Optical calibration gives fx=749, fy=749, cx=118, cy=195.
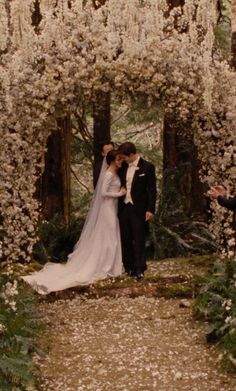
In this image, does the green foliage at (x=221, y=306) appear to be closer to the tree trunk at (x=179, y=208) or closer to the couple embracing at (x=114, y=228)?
the couple embracing at (x=114, y=228)

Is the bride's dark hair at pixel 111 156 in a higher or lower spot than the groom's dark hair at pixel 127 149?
lower

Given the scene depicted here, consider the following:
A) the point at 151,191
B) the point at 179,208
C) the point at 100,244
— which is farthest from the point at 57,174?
the point at 151,191

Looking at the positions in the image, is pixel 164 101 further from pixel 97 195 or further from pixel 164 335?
pixel 164 335

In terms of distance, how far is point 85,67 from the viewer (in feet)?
27.4

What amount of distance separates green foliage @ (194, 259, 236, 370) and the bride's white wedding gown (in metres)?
1.52

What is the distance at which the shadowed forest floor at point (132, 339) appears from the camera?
5945 millimetres

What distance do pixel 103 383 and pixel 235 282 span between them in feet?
6.22

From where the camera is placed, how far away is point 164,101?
8.92 meters

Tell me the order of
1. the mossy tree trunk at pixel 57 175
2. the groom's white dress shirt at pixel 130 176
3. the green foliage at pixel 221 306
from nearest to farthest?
the green foliage at pixel 221 306, the groom's white dress shirt at pixel 130 176, the mossy tree trunk at pixel 57 175

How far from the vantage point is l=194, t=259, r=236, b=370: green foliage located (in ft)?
20.7

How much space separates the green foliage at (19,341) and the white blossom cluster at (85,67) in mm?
1587

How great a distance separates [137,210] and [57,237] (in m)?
3.13

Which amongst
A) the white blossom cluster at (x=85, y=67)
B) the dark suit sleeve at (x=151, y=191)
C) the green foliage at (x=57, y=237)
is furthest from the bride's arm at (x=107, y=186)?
the green foliage at (x=57, y=237)

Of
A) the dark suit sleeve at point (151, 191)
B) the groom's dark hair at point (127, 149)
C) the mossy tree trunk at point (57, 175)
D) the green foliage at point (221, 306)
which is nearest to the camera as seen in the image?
the green foliage at point (221, 306)
